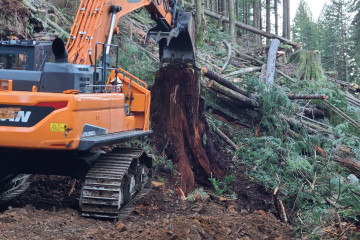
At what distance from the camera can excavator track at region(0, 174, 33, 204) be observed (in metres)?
7.92

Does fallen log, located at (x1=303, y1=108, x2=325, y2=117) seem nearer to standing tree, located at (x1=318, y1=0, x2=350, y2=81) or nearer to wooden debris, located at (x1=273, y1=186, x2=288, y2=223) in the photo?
wooden debris, located at (x1=273, y1=186, x2=288, y2=223)

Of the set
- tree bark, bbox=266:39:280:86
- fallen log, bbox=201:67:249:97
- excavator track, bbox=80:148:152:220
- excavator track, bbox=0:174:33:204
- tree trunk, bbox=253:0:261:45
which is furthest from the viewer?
tree trunk, bbox=253:0:261:45

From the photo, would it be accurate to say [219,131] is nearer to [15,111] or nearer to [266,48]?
[15,111]

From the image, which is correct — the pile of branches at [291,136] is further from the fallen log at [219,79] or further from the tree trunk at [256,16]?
the tree trunk at [256,16]

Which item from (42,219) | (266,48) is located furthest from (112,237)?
(266,48)

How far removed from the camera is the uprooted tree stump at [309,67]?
648 inches

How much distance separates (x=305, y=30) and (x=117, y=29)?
5057 centimetres

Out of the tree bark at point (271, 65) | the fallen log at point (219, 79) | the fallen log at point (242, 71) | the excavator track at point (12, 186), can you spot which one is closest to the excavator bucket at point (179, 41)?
the fallen log at point (219, 79)

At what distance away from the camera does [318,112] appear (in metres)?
13.4

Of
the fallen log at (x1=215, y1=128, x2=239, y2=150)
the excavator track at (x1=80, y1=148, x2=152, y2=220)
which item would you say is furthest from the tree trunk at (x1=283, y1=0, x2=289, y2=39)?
the excavator track at (x1=80, y1=148, x2=152, y2=220)

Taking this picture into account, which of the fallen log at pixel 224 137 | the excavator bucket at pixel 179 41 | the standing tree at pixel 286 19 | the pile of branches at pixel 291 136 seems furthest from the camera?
the standing tree at pixel 286 19

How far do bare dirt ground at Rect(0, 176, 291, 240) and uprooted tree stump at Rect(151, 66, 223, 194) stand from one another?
1135 mm

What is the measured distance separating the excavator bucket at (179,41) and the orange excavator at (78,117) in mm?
1130

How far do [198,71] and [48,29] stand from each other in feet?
16.2
